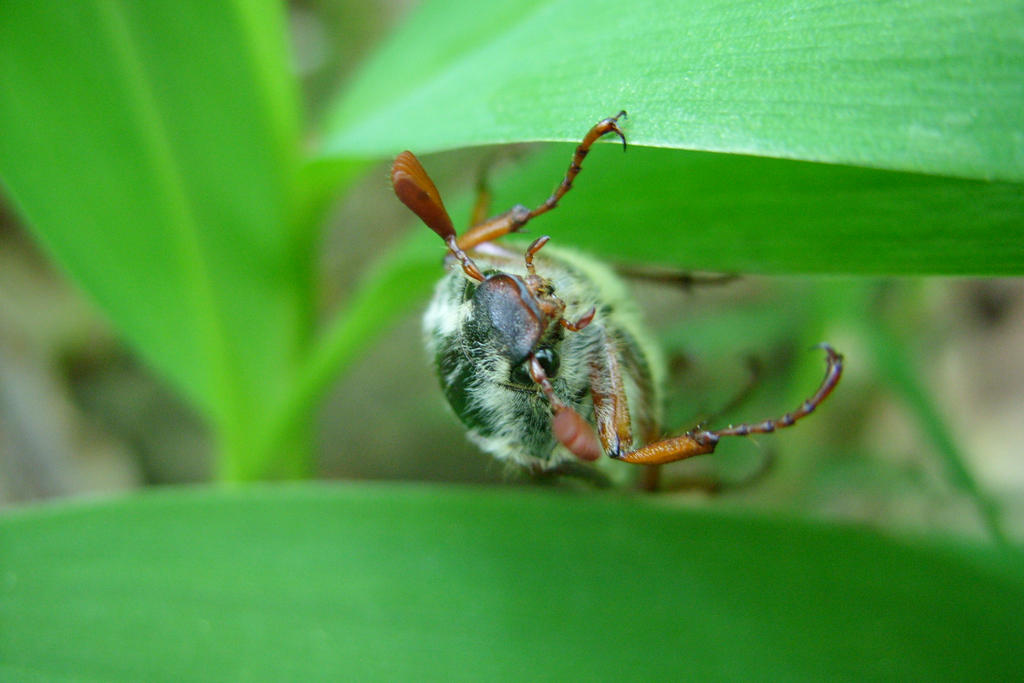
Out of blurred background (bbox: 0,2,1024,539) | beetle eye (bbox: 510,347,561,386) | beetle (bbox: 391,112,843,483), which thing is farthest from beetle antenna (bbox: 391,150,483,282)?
blurred background (bbox: 0,2,1024,539)

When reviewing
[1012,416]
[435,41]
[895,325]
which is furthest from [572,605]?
[1012,416]

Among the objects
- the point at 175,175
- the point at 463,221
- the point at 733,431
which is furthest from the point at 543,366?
the point at 175,175

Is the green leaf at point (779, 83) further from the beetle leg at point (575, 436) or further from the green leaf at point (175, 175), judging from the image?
the green leaf at point (175, 175)

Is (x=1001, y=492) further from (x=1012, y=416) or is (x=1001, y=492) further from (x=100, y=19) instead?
(x=100, y=19)

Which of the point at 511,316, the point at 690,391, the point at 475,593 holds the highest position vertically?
the point at 511,316

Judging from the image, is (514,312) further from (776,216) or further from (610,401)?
(776,216)

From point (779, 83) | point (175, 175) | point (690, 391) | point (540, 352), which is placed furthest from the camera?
point (690, 391)

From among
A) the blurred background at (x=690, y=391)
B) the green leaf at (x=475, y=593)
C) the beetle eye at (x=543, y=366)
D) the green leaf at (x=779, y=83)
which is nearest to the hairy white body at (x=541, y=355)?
the beetle eye at (x=543, y=366)
